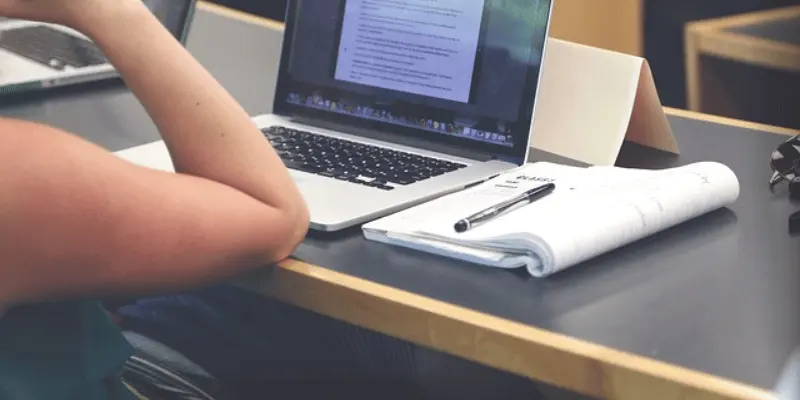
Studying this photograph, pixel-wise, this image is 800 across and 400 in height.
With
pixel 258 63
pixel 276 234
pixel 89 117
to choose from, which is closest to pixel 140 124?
pixel 89 117

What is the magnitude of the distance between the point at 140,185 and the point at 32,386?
17 centimetres

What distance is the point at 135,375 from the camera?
0.92 metres

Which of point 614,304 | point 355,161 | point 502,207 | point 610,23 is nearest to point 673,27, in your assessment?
point 610,23

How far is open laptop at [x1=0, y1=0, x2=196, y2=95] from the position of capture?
4.40 feet

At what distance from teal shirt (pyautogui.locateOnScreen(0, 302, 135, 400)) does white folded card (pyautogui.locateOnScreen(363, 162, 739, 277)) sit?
0.76 ft

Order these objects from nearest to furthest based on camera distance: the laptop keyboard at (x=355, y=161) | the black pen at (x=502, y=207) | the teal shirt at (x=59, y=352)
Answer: the teal shirt at (x=59, y=352)
the black pen at (x=502, y=207)
the laptop keyboard at (x=355, y=161)

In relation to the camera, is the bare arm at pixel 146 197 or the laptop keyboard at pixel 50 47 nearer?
the bare arm at pixel 146 197

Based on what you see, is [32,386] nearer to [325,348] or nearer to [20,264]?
[20,264]

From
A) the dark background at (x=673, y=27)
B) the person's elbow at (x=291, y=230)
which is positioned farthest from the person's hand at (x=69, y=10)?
the dark background at (x=673, y=27)

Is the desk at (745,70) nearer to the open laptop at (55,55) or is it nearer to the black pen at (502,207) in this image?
the black pen at (502,207)

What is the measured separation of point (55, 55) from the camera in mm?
1438

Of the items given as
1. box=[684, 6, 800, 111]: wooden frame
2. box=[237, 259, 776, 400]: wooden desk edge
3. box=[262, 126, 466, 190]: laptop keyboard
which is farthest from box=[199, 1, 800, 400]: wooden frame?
box=[684, 6, 800, 111]: wooden frame

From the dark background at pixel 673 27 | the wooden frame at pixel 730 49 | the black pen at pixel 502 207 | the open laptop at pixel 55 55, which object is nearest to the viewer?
the black pen at pixel 502 207

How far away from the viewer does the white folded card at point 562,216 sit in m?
0.76
